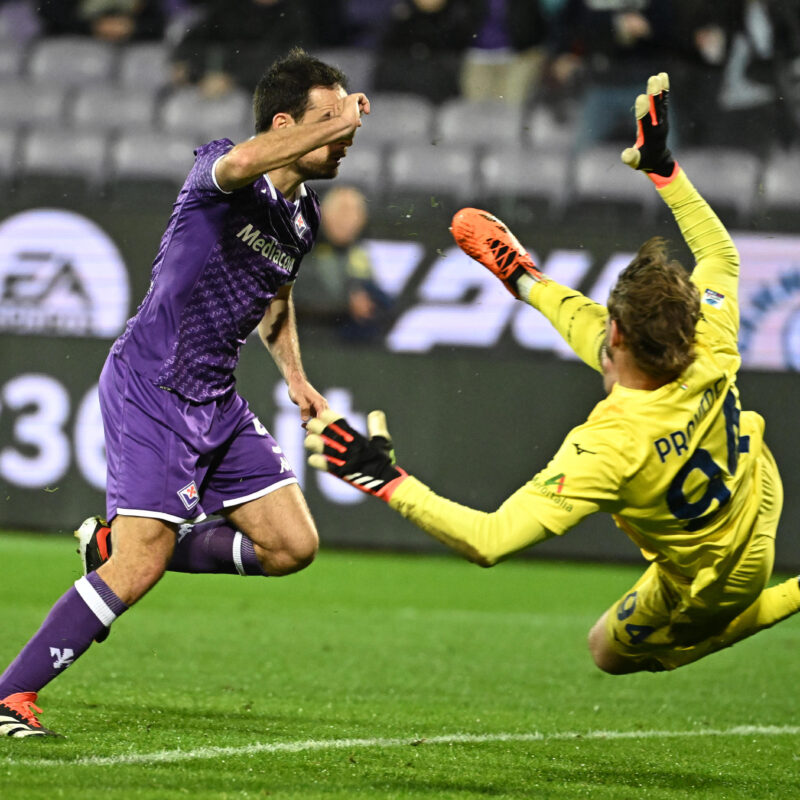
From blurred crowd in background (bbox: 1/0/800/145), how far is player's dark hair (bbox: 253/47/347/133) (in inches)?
249

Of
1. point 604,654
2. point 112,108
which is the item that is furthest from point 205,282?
point 112,108

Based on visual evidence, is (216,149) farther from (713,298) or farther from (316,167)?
(713,298)

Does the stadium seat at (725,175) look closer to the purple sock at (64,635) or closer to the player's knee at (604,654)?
the player's knee at (604,654)

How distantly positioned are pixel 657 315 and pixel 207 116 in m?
8.48

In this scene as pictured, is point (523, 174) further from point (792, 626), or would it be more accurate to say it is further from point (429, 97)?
point (792, 626)

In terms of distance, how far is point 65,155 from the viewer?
11297mm

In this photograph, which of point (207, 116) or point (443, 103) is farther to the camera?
point (207, 116)

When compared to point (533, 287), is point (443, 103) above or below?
above

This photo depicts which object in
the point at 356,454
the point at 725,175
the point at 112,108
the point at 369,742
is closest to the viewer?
the point at 356,454

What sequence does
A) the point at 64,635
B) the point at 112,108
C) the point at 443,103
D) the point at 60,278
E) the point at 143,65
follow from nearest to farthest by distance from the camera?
the point at 64,635, the point at 60,278, the point at 443,103, the point at 112,108, the point at 143,65

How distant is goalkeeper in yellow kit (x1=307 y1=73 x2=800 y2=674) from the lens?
366cm

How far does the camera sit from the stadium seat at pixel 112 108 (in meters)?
11.9

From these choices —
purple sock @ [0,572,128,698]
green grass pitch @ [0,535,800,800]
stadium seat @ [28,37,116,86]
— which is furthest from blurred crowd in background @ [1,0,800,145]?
purple sock @ [0,572,128,698]

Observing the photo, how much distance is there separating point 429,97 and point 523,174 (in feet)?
4.03
